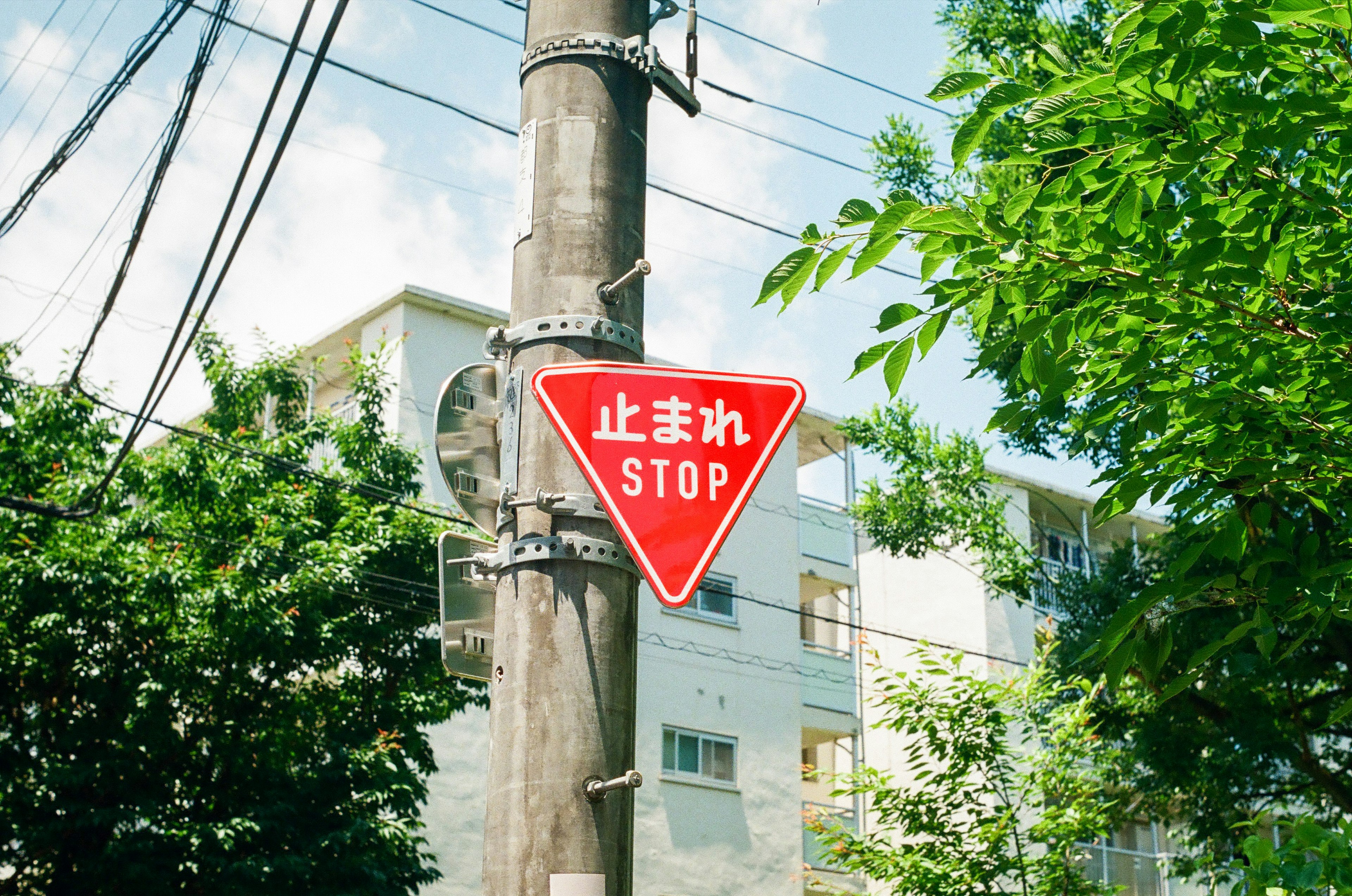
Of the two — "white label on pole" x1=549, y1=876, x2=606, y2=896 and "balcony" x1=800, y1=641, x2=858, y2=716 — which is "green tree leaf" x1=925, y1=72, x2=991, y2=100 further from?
"balcony" x1=800, y1=641, x2=858, y2=716

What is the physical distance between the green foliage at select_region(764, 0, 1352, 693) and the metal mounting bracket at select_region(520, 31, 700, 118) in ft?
2.74

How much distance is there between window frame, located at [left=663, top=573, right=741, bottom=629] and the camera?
1044 inches

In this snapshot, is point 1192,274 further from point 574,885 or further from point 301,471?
point 301,471

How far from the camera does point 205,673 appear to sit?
15.6m

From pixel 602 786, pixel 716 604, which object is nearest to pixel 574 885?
pixel 602 786

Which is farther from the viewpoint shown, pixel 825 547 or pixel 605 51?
pixel 825 547

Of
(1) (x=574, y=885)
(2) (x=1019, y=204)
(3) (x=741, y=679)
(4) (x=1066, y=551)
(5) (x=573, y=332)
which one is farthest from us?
(4) (x=1066, y=551)

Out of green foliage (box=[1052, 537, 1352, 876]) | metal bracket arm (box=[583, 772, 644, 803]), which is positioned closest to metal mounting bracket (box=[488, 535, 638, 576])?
metal bracket arm (box=[583, 772, 644, 803])

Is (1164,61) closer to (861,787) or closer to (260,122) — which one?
(260,122)

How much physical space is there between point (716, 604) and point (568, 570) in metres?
23.5

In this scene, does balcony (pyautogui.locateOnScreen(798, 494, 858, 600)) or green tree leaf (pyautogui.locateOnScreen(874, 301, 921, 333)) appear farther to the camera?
balcony (pyautogui.locateOnScreen(798, 494, 858, 600))

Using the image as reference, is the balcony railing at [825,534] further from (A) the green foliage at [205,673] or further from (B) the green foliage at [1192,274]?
(B) the green foliage at [1192,274]

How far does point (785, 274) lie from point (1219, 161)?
1.58 meters

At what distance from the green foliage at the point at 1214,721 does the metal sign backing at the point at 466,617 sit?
8.40 meters
